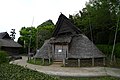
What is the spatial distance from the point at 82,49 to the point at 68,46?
2051 mm

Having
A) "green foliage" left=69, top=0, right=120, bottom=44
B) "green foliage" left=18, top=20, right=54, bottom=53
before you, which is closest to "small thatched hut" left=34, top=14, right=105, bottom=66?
"green foliage" left=69, top=0, right=120, bottom=44

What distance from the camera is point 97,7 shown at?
94.6ft

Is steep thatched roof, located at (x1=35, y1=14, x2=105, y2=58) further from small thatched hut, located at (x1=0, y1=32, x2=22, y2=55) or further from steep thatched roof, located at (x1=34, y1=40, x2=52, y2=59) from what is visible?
small thatched hut, located at (x1=0, y1=32, x2=22, y2=55)

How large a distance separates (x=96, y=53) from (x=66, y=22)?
6.45m

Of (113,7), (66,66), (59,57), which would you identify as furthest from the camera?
(59,57)

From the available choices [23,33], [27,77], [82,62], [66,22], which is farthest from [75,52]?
[23,33]

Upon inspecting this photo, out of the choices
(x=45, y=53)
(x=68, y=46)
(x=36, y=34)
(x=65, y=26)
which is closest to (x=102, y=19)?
(x=65, y=26)

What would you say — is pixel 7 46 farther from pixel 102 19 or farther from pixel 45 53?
pixel 102 19

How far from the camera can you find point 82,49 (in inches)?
1133

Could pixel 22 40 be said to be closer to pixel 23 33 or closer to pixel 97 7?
pixel 23 33

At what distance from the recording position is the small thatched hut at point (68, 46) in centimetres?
2817

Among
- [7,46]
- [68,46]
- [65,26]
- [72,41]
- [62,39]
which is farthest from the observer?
[7,46]

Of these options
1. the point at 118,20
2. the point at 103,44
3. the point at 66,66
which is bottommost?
the point at 66,66

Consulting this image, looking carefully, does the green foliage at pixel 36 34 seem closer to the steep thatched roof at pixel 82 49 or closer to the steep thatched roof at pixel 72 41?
the steep thatched roof at pixel 72 41
